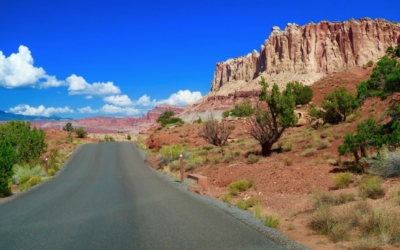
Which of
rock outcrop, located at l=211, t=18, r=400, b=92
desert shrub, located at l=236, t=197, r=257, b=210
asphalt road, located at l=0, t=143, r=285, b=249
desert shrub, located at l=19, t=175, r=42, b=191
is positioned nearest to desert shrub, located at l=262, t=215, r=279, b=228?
asphalt road, located at l=0, t=143, r=285, b=249

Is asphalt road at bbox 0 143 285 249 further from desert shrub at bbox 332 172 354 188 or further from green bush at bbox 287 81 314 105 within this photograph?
green bush at bbox 287 81 314 105

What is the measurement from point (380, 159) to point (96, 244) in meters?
10.5

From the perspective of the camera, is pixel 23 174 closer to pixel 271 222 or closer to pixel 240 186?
pixel 240 186

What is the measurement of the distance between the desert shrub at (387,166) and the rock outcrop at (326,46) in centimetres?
12166

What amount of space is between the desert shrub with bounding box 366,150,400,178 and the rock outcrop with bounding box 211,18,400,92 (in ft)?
399

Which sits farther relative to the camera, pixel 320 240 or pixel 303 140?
pixel 303 140

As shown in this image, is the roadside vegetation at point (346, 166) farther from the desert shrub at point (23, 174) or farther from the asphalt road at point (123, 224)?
the desert shrub at point (23, 174)

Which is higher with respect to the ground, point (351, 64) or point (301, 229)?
point (351, 64)

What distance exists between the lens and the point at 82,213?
37.9ft

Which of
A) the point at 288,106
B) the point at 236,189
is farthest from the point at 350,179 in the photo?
the point at 288,106

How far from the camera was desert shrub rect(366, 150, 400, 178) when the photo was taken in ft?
41.0

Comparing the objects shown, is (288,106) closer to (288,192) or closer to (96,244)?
(288,192)

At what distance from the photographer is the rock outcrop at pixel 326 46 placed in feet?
447

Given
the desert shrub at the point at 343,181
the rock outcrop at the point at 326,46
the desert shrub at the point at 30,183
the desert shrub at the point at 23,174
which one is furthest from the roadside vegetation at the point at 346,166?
the rock outcrop at the point at 326,46
